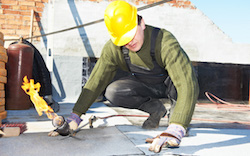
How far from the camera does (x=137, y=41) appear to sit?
178cm

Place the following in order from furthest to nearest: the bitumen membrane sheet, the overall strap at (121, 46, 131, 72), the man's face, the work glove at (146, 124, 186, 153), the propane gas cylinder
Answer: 1. the propane gas cylinder
2. the overall strap at (121, 46, 131, 72)
3. the man's face
4. the bitumen membrane sheet
5. the work glove at (146, 124, 186, 153)

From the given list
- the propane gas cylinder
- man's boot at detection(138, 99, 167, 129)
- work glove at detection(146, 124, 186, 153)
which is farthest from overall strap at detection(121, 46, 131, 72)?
the propane gas cylinder

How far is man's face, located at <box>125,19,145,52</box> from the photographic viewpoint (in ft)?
5.75

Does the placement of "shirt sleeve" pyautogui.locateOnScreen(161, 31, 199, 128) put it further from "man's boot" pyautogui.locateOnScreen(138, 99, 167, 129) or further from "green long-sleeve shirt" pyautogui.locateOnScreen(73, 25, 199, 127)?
"man's boot" pyautogui.locateOnScreen(138, 99, 167, 129)

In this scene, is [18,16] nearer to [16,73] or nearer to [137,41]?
[16,73]

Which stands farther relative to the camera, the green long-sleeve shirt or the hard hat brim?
the hard hat brim

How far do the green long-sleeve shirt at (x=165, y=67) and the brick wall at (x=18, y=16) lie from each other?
4231 mm

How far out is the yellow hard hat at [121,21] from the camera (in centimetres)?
168

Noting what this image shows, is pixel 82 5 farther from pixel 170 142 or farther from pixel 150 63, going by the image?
pixel 170 142

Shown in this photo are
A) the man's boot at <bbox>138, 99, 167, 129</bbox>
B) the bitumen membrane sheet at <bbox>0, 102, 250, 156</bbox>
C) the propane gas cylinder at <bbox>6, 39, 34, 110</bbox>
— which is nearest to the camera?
the bitumen membrane sheet at <bbox>0, 102, 250, 156</bbox>

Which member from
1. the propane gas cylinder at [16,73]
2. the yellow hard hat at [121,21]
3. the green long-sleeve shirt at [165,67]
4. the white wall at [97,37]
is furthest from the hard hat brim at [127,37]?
the white wall at [97,37]

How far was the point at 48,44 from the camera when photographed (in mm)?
5320

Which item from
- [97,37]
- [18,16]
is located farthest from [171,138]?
[18,16]

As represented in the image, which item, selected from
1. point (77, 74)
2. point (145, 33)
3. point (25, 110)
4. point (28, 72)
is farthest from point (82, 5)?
point (145, 33)
